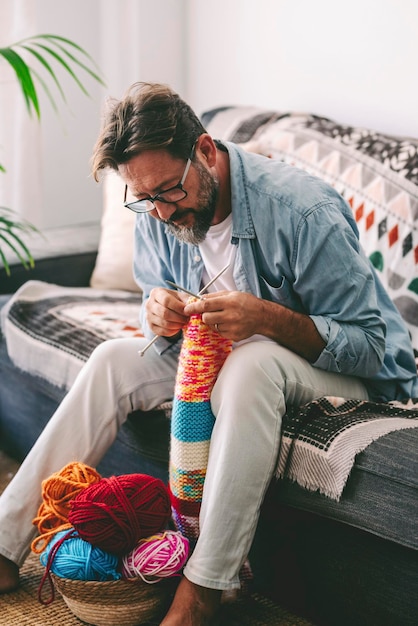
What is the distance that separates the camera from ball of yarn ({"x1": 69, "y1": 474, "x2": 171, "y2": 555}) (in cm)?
155

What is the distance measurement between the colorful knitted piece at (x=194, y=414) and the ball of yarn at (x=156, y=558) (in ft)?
0.23

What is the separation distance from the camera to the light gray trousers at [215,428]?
148 centimetres

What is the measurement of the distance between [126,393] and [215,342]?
280 millimetres

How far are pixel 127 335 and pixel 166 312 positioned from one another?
503mm

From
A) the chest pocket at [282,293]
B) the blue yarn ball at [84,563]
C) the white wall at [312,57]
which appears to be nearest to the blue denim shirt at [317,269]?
the chest pocket at [282,293]

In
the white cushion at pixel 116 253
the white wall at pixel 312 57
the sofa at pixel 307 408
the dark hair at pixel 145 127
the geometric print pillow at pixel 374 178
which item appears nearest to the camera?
the sofa at pixel 307 408

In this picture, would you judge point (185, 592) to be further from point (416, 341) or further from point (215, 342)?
point (416, 341)

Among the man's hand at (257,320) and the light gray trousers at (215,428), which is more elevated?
the man's hand at (257,320)

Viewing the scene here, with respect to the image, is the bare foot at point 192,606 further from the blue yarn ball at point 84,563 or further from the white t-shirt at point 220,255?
the white t-shirt at point 220,255

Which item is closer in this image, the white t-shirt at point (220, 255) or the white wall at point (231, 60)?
the white t-shirt at point (220, 255)

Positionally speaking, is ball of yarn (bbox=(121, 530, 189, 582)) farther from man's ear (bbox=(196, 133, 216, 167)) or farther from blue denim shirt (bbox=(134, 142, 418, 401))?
man's ear (bbox=(196, 133, 216, 167))

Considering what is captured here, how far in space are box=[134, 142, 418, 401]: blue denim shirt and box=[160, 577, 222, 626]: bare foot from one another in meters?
0.46

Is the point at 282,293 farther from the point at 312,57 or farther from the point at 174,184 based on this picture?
the point at 312,57

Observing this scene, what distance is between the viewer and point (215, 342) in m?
1.60
